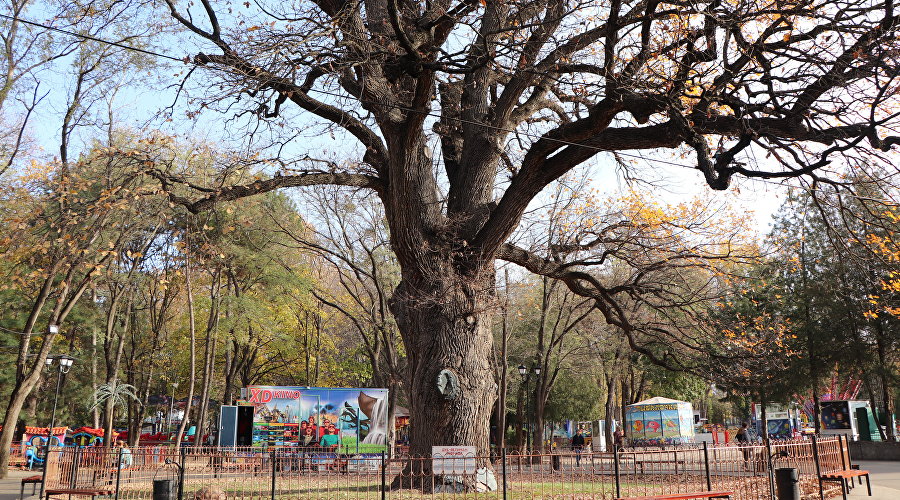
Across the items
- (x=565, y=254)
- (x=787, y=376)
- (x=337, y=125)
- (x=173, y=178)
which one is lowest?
(x=787, y=376)

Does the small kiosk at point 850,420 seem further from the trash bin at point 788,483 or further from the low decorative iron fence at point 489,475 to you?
the trash bin at point 788,483

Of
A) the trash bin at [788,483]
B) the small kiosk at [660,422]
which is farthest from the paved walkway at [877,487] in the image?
the small kiosk at [660,422]

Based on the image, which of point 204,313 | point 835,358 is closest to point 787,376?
point 835,358

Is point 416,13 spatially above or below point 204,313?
above

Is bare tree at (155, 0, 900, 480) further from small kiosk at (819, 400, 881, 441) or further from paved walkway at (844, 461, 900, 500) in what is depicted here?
small kiosk at (819, 400, 881, 441)

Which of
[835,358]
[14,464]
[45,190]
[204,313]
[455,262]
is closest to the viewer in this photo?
[455,262]

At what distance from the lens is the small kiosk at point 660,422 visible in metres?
33.4

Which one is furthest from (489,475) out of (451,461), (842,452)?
(842,452)

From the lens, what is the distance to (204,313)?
3241 cm

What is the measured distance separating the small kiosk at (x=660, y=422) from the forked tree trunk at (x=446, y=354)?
22524 millimetres

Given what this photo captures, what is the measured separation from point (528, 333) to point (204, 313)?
16.7 meters

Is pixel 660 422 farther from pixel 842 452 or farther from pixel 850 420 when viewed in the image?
pixel 842 452

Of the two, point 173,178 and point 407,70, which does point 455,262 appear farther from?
point 173,178

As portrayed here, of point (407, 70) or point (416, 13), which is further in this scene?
point (416, 13)
